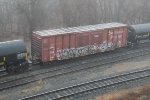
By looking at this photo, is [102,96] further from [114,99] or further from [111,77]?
[111,77]

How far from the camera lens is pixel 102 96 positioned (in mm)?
22078

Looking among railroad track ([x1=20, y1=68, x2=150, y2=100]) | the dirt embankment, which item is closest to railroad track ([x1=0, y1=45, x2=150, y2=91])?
railroad track ([x1=20, y1=68, x2=150, y2=100])

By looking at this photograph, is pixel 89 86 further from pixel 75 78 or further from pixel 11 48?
pixel 11 48

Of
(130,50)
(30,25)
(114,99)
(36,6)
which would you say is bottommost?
(114,99)

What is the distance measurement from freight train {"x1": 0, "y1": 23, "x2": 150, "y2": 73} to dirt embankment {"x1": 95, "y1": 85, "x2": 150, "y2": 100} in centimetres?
864

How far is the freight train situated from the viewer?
1037 inches

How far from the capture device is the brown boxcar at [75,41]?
28.7 metres

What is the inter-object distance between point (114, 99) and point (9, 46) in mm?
10505

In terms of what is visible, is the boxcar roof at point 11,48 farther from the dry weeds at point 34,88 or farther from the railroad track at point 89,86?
the railroad track at point 89,86

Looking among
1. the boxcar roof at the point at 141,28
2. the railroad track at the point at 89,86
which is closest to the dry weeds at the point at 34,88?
the railroad track at the point at 89,86

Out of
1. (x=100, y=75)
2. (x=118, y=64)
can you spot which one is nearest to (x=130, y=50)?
(x=118, y=64)

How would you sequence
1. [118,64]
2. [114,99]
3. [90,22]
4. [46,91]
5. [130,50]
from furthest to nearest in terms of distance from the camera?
1. [90,22]
2. [130,50]
3. [118,64]
4. [46,91]
5. [114,99]

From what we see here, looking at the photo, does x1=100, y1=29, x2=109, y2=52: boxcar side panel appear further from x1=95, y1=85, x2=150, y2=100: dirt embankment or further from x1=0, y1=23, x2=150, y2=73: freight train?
x1=95, y1=85, x2=150, y2=100: dirt embankment

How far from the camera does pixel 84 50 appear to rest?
30922 mm
